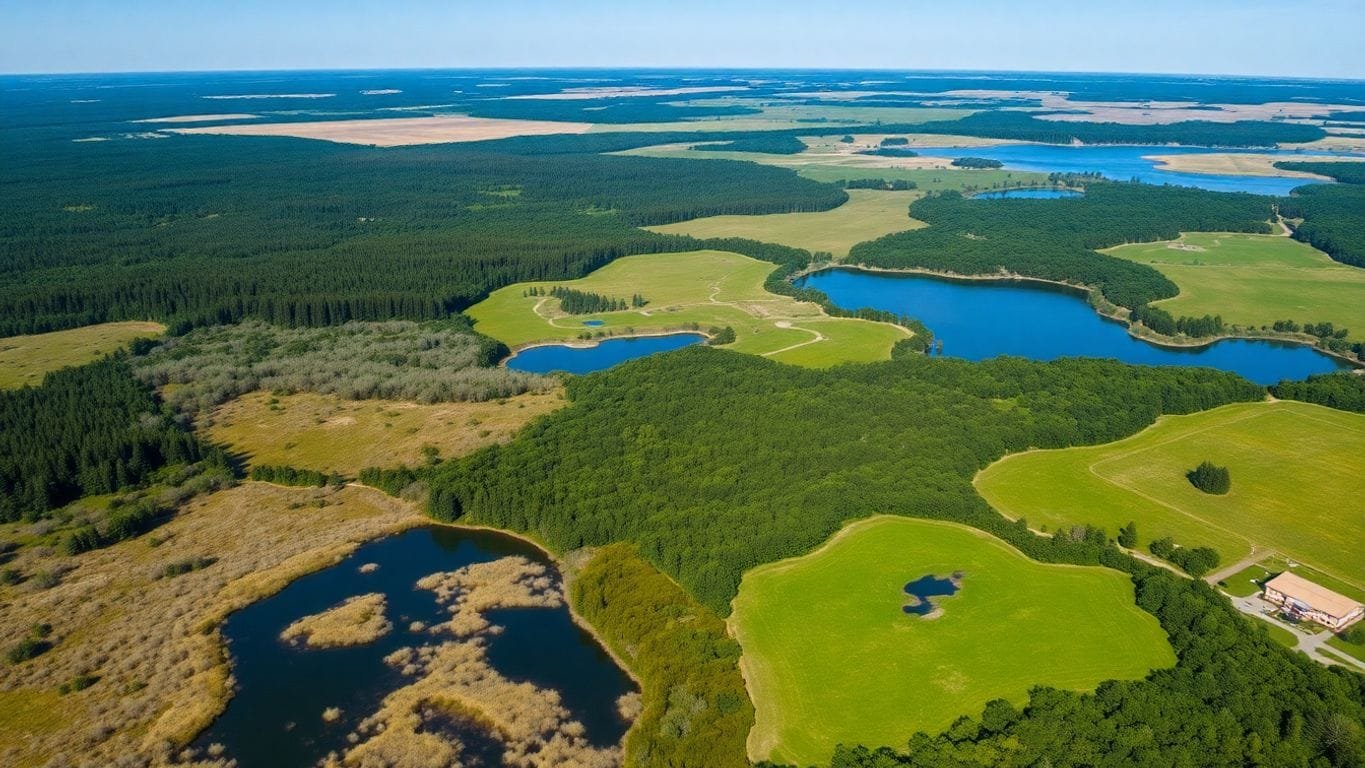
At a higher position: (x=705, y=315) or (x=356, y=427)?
(x=705, y=315)

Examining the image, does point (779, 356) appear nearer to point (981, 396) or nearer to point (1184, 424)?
point (981, 396)

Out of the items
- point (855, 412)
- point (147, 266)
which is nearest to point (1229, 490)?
point (855, 412)

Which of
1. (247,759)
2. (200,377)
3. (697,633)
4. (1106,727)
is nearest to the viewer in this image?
(1106,727)

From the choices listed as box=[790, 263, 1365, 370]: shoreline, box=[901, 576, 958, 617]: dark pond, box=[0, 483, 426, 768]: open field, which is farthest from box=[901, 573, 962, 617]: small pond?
box=[790, 263, 1365, 370]: shoreline

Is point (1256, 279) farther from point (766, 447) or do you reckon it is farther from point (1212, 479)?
point (766, 447)

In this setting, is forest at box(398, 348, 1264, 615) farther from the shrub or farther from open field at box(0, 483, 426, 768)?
the shrub

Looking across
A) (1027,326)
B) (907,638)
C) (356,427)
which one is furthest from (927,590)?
(1027,326)
